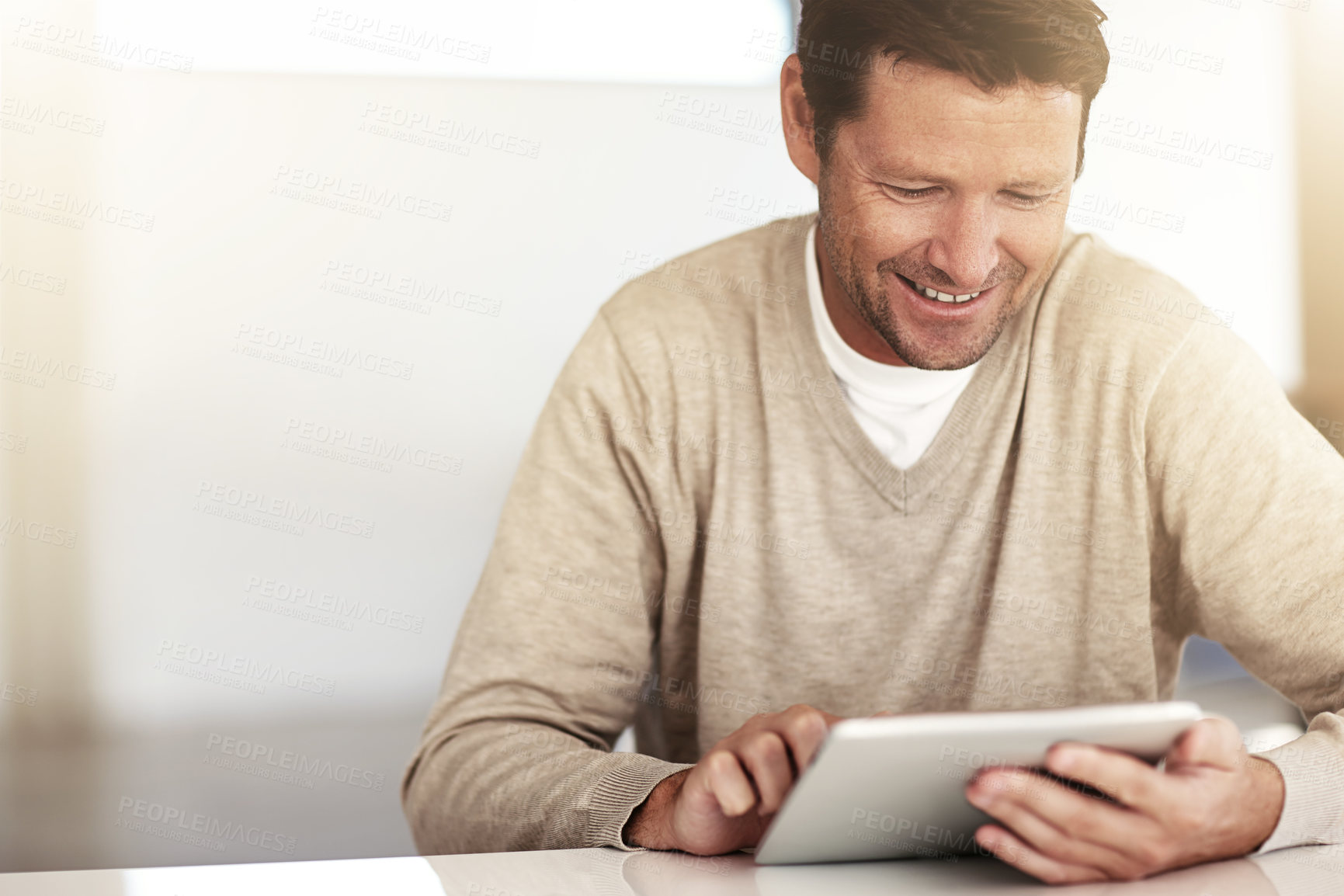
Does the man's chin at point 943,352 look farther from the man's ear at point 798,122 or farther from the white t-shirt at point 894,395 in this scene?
the man's ear at point 798,122

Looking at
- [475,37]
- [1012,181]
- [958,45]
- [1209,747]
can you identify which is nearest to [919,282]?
[1012,181]

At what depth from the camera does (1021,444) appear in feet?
3.69

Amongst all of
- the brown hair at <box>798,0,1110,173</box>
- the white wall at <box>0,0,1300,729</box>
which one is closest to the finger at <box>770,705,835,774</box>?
the brown hair at <box>798,0,1110,173</box>

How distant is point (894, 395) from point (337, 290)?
104cm

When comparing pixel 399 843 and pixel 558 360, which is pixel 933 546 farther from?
pixel 399 843

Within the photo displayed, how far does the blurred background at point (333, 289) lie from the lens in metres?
1.74

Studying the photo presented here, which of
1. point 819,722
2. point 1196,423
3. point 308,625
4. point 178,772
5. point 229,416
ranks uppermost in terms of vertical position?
Result: point 1196,423

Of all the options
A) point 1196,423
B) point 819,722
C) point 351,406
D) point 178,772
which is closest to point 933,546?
point 1196,423

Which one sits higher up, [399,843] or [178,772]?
[178,772]

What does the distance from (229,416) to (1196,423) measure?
4.74 ft

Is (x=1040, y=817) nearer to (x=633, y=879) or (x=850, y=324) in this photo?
(x=633, y=879)

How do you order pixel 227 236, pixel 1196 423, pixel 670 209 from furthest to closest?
1. pixel 670 209
2. pixel 227 236
3. pixel 1196 423

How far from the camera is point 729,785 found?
0.72 m

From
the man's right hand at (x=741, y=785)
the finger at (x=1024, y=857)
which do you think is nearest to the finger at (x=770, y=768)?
the man's right hand at (x=741, y=785)
